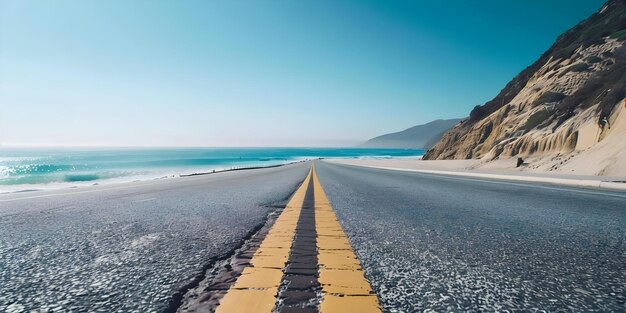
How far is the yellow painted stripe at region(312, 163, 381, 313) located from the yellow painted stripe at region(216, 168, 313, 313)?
203mm

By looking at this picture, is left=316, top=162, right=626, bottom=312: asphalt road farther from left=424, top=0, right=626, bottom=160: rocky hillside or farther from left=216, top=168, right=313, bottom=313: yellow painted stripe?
left=424, top=0, right=626, bottom=160: rocky hillside

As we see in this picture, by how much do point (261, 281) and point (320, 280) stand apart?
262 millimetres

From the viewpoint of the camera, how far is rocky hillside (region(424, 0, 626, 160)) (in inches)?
755

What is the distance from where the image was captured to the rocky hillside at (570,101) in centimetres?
1917

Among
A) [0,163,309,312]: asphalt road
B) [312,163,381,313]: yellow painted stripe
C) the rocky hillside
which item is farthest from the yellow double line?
the rocky hillside

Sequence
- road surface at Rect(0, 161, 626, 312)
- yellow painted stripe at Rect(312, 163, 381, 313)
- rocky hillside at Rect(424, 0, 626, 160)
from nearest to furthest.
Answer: yellow painted stripe at Rect(312, 163, 381, 313)
road surface at Rect(0, 161, 626, 312)
rocky hillside at Rect(424, 0, 626, 160)

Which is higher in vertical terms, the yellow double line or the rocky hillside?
the rocky hillside

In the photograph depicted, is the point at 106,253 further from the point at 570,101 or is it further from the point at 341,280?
the point at 570,101

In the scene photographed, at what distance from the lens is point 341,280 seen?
4.88 feet

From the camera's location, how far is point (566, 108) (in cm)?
2330

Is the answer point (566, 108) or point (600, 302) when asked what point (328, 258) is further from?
point (566, 108)

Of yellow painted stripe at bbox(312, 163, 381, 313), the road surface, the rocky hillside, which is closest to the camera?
yellow painted stripe at bbox(312, 163, 381, 313)

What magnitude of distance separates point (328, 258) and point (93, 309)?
3.60ft

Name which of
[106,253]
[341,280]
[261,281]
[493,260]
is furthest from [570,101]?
[106,253]
